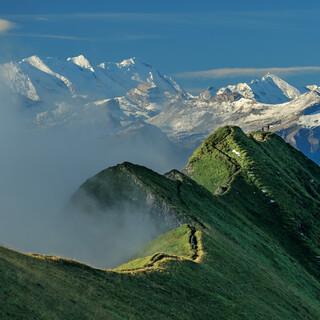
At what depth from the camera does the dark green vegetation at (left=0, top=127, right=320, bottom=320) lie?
68.4 metres

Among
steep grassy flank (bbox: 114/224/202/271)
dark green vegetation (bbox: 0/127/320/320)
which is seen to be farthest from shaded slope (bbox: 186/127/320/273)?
steep grassy flank (bbox: 114/224/202/271)

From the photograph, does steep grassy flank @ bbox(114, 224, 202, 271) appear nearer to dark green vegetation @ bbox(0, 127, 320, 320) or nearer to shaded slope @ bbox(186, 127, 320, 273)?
dark green vegetation @ bbox(0, 127, 320, 320)

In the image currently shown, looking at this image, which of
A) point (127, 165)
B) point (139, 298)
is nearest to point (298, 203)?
point (127, 165)

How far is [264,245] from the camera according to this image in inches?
5492

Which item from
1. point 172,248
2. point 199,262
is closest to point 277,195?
point 172,248

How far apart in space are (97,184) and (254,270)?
41349 mm

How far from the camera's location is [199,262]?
96.5m

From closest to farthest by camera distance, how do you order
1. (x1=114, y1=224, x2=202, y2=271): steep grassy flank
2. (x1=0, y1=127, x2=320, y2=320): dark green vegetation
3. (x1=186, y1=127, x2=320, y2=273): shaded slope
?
1. (x1=0, y1=127, x2=320, y2=320): dark green vegetation
2. (x1=114, y1=224, x2=202, y2=271): steep grassy flank
3. (x1=186, y1=127, x2=320, y2=273): shaded slope

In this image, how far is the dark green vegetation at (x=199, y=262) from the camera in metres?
68.4

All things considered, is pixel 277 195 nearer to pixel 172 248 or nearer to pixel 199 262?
pixel 172 248

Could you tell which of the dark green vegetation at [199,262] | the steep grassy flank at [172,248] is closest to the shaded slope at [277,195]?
the dark green vegetation at [199,262]

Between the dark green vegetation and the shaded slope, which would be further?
the shaded slope

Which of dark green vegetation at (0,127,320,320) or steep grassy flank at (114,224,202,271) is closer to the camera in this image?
dark green vegetation at (0,127,320,320)

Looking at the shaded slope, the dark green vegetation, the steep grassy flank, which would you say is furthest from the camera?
the shaded slope
